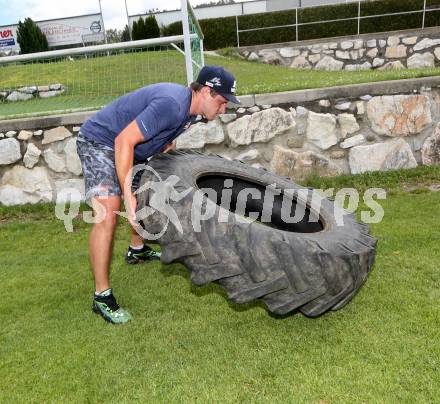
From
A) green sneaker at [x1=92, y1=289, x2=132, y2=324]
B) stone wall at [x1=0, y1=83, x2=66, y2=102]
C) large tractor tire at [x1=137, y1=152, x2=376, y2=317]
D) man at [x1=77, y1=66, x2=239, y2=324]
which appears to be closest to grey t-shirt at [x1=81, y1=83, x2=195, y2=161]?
man at [x1=77, y1=66, x2=239, y2=324]

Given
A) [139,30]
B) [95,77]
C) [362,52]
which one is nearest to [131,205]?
[95,77]

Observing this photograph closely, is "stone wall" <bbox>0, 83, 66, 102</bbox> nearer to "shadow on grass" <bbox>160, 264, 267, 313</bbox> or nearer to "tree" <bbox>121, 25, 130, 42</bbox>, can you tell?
"shadow on grass" <bbox>160, 264, 267, 313</bbox>

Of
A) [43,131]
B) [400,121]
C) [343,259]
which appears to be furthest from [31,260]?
[400,121]

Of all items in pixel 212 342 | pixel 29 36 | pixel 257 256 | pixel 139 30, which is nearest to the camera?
pixel 257 256

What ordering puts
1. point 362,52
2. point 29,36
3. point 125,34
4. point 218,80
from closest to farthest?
point 218,80 < point 362,52 < point 29,36 < point 125,34

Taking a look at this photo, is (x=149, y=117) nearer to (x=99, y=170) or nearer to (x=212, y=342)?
(x=99, y=170)

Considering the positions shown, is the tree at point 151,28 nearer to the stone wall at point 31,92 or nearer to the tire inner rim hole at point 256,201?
the stone wall at point 31,92

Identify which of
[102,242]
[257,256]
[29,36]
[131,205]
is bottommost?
[29,36]

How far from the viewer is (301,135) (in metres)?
5.55

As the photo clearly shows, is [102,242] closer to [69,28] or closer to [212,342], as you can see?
[212,342]

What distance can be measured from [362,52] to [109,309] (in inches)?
474

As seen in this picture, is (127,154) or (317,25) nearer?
(127,154)

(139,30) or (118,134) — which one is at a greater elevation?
(118,134)

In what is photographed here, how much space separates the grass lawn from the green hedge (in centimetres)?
1295
